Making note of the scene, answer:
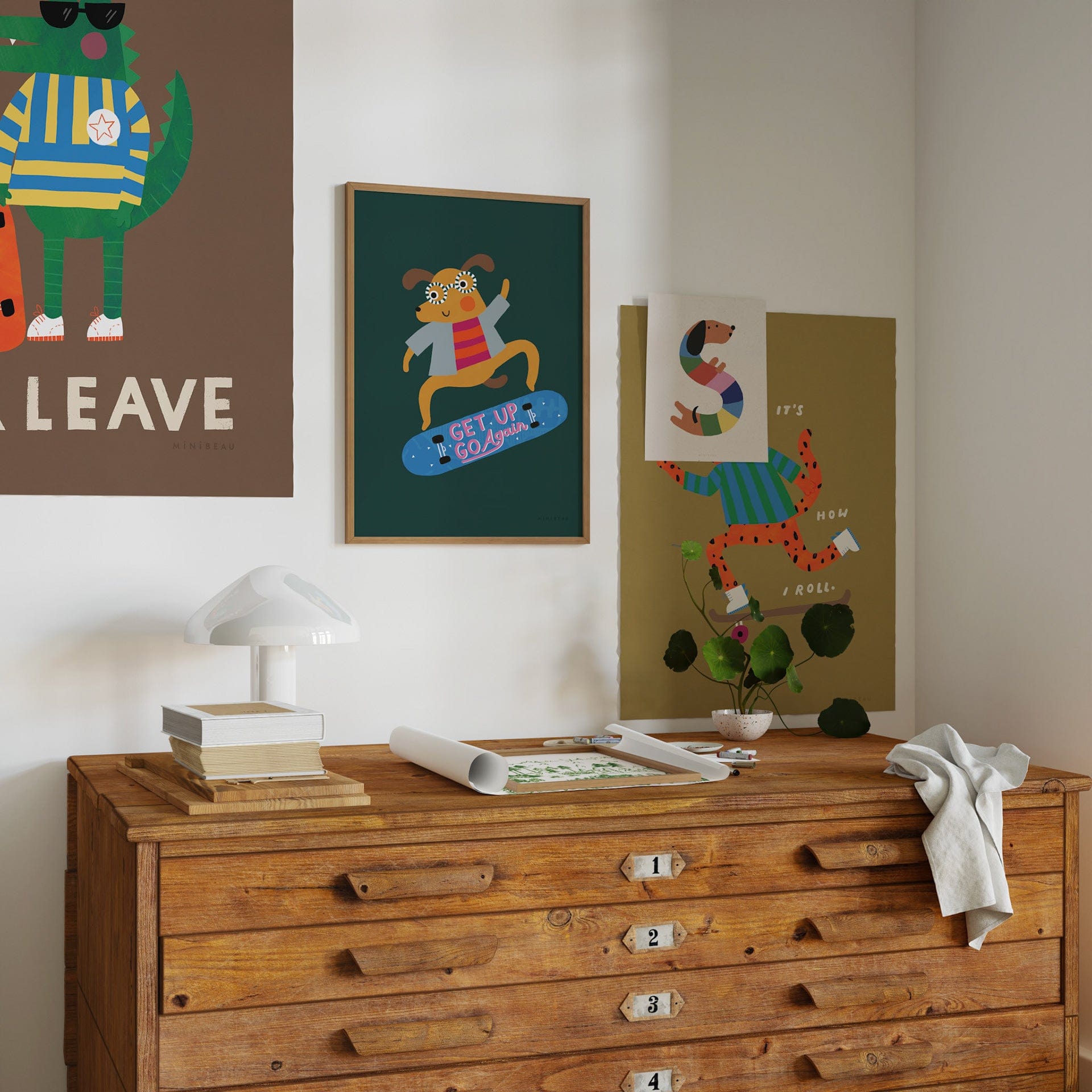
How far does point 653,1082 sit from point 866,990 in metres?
0.36

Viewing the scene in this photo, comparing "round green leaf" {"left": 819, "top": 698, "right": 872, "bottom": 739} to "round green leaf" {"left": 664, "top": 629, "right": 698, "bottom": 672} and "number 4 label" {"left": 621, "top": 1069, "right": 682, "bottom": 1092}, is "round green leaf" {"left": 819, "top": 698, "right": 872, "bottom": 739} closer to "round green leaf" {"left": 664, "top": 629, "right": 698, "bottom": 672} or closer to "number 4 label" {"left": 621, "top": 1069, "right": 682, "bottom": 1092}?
"round green leaf" {"left": 664, "top": 629, "right": 698, "bottom": 672}

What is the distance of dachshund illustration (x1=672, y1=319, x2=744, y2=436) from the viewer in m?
2.46

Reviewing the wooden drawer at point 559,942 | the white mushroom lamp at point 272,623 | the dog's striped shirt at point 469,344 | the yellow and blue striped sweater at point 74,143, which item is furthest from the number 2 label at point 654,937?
the yellow and blue striped sweater at point 74,143

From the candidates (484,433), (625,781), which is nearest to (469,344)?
(484,433)

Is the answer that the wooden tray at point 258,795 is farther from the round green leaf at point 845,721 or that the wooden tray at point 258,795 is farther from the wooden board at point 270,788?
the round green leaf at point 845,721

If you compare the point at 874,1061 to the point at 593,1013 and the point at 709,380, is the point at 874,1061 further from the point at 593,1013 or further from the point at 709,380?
the point at 709,380

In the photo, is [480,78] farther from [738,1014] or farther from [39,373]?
[738,1014]

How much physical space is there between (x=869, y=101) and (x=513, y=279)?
914 millimetres

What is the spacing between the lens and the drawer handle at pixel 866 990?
1.81m

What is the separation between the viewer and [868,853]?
183 cm

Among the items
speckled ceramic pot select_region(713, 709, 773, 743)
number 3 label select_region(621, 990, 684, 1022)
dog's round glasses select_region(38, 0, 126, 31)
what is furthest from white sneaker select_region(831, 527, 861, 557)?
dog's round glasses select_region(38, 0, 126, 31)

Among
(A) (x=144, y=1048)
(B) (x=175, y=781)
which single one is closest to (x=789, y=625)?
(B) (x=175, y=781)

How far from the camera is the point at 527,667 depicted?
2.39 meters

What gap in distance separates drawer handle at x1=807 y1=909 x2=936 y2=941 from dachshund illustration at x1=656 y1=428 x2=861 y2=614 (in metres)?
0.79
